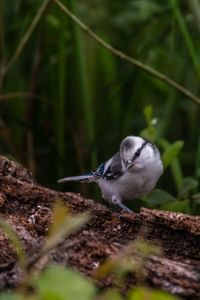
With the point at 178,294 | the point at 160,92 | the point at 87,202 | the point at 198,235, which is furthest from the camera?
the point at 160,92

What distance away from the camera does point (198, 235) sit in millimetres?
2064

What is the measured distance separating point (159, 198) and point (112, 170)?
40 cm

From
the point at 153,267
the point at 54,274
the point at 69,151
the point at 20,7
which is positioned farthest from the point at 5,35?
the point at 54,274

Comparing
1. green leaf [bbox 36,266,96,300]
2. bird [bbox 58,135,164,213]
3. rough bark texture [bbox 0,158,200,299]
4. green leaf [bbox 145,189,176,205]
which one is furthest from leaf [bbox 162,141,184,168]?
green leaf [bbox 36,266,96,300]

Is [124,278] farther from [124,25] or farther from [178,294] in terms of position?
[124,25]

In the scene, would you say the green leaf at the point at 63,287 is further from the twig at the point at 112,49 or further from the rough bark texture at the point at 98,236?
the twig at the point at 112,49

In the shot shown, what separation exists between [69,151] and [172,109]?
56cm

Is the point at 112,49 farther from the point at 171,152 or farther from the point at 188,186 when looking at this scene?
the point at 188,186

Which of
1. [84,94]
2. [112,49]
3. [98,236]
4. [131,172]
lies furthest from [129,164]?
[98,236]

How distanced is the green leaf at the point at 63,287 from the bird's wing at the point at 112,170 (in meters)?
2.00

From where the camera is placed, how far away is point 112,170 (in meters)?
3.17

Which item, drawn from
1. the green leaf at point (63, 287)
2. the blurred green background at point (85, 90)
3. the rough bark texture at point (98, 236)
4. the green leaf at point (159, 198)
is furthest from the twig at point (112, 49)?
the green leaf at point (63, 287)

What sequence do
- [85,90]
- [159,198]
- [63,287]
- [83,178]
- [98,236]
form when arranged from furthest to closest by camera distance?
[85,90], [83,178], [159,198], [98,236], [63,287]

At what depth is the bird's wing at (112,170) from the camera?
3.14 m
